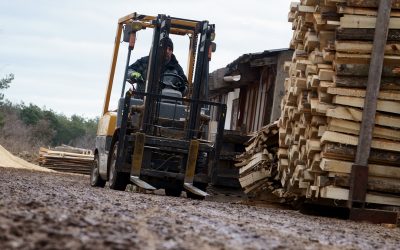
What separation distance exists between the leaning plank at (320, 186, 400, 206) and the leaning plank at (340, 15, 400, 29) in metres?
2.39

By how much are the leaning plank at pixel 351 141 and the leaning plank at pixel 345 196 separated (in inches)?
26.6

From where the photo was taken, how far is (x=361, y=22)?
504 inches

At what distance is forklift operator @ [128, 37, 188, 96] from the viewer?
15570 mm

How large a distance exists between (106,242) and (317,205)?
27.6ft

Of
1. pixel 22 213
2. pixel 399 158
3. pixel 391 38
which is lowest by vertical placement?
pixel 22 213

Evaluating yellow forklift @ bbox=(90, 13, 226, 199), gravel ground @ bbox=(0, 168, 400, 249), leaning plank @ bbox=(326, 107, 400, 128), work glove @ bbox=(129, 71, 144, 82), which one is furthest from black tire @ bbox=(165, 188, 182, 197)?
gravel ground @ bbox=(0, 168, 400, 249)

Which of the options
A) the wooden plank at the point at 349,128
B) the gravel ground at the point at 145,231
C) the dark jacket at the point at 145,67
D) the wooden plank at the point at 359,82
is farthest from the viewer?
the dark jacket at the point at 145,67

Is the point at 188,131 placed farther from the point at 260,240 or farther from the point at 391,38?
the point at 260,240

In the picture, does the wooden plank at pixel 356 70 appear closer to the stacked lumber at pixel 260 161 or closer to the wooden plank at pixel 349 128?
the wooden plank at pixel 349 128

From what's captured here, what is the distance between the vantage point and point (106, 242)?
562 centimetres

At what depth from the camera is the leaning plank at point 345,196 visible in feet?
40.8

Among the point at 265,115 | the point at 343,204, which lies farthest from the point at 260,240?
the point at 265,115

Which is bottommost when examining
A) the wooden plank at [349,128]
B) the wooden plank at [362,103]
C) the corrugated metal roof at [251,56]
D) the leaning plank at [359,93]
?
the wooden plank at [349,128]

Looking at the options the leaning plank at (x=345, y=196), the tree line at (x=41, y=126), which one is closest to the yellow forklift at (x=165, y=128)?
the leaning plank at (x=345, y=196)
